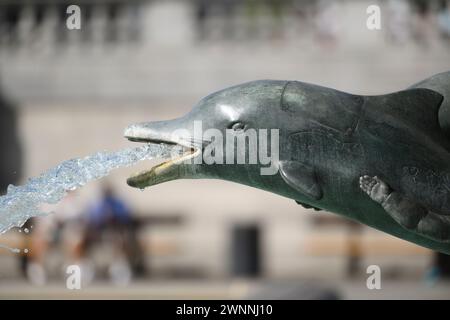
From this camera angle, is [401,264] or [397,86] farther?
[397,86]

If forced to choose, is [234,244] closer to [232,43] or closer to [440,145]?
[232,43]

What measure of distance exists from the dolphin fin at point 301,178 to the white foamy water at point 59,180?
775 mm

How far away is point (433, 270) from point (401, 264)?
1031 millimetres

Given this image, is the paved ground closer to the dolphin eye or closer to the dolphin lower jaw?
the dolphin lower jaw

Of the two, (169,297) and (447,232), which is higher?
(447,232)

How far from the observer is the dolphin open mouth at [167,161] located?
511 cm

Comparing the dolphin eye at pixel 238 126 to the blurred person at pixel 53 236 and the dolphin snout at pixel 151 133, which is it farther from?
the blurred person at pixel 53 236

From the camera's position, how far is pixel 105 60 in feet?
52.9

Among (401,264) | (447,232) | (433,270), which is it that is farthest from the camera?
(401,264)

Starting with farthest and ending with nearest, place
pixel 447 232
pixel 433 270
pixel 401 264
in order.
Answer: pixel 401 264, pixel 433 270, pixel 447 232

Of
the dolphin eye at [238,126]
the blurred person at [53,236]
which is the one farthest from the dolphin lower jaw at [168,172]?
the blurred person at [53,236]

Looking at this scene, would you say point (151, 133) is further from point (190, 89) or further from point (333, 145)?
point (190, 89)

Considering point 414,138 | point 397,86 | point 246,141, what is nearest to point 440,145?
point 414,138

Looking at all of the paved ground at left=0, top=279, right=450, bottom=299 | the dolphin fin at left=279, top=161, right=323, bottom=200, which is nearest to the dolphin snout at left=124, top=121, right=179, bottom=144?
the dolphin fin at left=279, top=161, right=323, bottom=200
